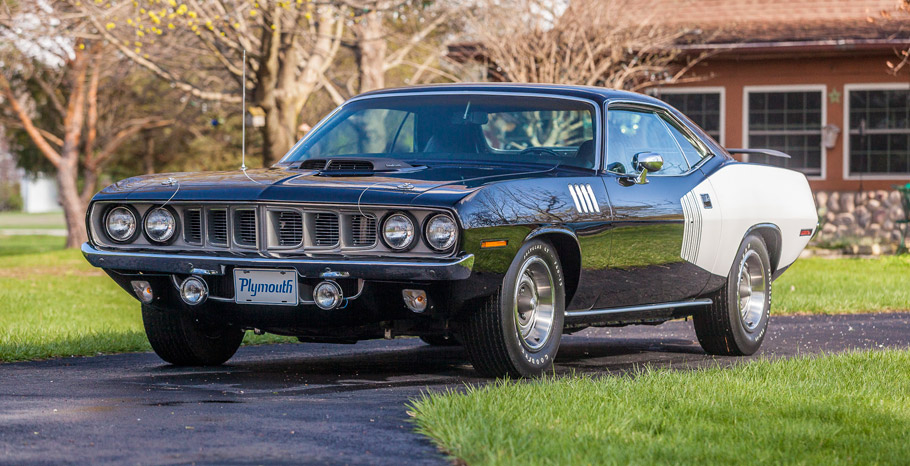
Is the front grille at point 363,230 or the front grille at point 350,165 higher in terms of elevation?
the front grille at point 350,165

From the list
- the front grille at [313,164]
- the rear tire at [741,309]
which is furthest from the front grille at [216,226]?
the rear tire at [741,309]

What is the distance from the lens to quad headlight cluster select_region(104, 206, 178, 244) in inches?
271

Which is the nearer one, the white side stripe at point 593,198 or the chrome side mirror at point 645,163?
the white side stripe at point 593,198

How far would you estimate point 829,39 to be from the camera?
851 inches

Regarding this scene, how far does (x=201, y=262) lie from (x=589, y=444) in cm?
254

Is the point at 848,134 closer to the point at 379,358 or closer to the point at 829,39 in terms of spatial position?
the point at 829,39

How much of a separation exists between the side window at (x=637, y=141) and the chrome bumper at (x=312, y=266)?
1706 mm

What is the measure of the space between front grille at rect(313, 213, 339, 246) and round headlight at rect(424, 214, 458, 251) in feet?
1.56

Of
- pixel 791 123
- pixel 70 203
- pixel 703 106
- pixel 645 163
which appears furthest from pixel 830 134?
pixel 70 203

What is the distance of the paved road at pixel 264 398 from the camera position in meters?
4.81

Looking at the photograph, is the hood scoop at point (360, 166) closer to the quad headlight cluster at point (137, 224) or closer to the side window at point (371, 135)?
the side window at point (371, 135)

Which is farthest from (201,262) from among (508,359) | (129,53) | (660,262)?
(129,53)

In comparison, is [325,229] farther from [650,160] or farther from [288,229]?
[650,160]

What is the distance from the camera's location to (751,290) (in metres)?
9.00
